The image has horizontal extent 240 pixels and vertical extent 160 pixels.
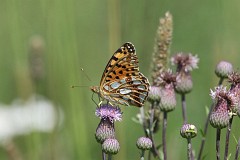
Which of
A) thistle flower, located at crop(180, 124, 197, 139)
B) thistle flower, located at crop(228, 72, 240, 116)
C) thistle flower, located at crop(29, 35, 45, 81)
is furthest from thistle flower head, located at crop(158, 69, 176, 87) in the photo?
thistle flower, located at crop(29, 35, 45, 81)

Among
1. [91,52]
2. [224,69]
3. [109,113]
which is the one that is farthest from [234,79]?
[91,52]

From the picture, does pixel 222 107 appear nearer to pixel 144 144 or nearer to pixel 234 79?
pixel 234 79

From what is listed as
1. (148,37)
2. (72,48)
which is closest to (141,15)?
(148,37)

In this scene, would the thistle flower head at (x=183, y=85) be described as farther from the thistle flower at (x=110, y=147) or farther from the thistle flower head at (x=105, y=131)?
the thistle flower at (x=110, y=147)

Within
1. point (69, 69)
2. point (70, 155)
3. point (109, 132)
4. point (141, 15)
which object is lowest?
point (70, 155)

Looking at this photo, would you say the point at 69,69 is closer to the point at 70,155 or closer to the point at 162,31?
the point at 162,31

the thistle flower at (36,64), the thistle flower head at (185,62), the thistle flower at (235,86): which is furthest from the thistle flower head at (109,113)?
the thistle flower at (36,64)
